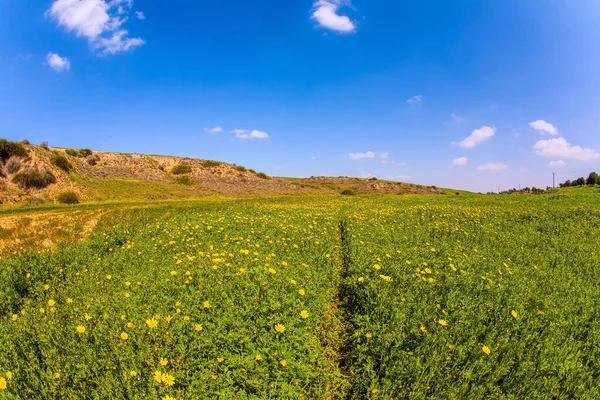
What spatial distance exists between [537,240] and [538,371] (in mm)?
9191

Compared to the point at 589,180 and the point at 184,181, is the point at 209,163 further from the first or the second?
the point at 589,180

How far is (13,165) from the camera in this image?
3272 centimetres

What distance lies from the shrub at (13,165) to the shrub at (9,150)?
29.5 inches

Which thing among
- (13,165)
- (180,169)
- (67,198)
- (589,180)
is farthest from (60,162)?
(589,180)

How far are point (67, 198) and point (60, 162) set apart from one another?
37.2 ft

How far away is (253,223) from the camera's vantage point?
1234cm

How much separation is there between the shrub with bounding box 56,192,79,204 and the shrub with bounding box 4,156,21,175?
6556 millimetres

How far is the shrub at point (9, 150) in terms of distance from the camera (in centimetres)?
3309

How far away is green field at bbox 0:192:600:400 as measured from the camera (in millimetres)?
3799

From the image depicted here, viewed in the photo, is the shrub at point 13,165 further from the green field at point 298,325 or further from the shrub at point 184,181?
the green field at point 298,325

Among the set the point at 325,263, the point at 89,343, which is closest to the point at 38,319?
the point at 89,343

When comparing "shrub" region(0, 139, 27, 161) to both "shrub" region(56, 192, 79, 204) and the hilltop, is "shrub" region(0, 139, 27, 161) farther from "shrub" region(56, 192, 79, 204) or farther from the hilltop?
"shrub" region(56, 192, 79, 204)

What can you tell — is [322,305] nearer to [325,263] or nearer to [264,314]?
[264,314]

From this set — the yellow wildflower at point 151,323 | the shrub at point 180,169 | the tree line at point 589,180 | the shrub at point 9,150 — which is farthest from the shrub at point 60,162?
the tree line at point 589,180
